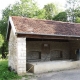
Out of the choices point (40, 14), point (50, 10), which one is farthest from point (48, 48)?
point (50, 10)

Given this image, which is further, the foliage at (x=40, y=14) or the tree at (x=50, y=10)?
the tree at (x=50, y=10)

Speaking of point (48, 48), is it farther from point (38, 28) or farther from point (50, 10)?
point (50, 10)

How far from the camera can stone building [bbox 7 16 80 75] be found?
1174 centimetres

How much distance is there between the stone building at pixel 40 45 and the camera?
11.7 m

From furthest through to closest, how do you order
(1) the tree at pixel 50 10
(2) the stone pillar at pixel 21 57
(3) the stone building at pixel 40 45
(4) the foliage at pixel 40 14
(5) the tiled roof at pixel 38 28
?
(1) the tree at pixel 50 10, (4) the foliage at pixel 40 14, (5) the tiled roof at pixel 38 28, (3) the stone building at pixel 40 45, (2) the stone pillar at pixel 21 57

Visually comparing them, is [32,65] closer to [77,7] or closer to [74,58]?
[74,58]

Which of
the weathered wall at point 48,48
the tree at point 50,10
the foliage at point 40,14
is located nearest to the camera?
the weathered wall at point 48,48

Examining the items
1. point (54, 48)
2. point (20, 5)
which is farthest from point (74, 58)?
point (20, 5)

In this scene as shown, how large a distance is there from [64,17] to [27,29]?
21.9m

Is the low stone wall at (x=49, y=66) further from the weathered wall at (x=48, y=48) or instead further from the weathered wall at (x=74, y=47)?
the weathered wall at (x=48, y=48)

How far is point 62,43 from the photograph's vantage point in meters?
17.1

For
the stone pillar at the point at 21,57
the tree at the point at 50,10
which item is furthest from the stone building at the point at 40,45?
the tree at the point at 50,10

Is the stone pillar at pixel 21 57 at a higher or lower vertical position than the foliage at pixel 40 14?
lower

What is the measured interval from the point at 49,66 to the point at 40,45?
148 inches
